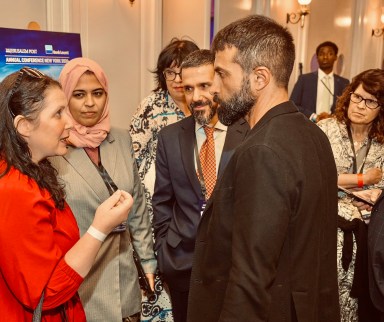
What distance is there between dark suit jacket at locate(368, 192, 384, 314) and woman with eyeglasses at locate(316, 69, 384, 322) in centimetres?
48

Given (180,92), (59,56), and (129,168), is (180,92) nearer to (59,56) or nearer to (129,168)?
(59,56)

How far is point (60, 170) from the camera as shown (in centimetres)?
189

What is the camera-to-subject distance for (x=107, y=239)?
1.93 m

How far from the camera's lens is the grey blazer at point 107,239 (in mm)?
1878

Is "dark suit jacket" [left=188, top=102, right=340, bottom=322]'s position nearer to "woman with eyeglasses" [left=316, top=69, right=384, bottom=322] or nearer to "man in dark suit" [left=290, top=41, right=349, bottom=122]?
"woman with eyeglasses" [left=316, top=69, right=384, bottom=322]

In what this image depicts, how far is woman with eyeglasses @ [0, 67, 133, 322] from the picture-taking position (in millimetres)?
1306

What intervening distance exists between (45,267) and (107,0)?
3.07m

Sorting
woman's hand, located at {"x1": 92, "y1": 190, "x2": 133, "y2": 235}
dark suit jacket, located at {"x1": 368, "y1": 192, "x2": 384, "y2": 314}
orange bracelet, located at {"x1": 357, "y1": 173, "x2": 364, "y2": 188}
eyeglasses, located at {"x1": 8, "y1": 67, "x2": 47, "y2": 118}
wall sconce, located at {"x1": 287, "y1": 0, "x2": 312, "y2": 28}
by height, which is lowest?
dark suit jacket, located at {"x1": 368, "y1": 192, "x2": 384, "y2": 314}

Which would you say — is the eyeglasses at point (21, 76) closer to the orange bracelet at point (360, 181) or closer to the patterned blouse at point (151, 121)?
the patterned blouse at point (151, 121)

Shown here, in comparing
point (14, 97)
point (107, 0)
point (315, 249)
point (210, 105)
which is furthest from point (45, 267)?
point (107, 0)

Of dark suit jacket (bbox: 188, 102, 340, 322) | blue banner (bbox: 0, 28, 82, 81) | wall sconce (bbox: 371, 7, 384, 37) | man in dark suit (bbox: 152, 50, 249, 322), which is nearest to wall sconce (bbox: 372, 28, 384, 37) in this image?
wall sconce (bbox: 371, 7, 384, 37)

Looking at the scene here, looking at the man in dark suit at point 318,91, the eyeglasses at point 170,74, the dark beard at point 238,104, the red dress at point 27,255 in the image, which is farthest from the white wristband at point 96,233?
the man in dark suit at point 318,91

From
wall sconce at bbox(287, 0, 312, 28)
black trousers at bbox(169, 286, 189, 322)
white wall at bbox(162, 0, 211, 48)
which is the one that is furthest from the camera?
wall sconce at bbox(287, 0, 312, 28)

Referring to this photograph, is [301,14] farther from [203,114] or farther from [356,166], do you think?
[203,114]
